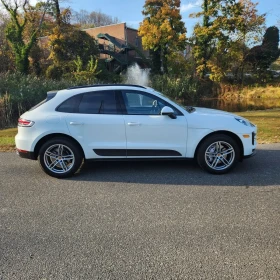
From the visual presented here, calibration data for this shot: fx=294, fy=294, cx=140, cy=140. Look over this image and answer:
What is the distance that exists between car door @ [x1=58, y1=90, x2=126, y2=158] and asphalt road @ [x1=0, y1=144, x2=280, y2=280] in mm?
538

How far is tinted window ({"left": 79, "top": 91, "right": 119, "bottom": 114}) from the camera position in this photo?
5.54 m

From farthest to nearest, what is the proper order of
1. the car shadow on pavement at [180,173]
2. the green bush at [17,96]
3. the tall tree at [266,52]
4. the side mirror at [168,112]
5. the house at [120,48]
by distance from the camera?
1. the house at [120,48]
2. the tall tree at [266,52]
3. the green bush at [17,96]
4. the side mirror at [168,112]
5. the car shadow on pavement at [180,173]

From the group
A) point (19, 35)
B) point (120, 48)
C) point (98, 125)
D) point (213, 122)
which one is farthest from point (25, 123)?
point (120, 48)

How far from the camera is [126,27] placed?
162ft

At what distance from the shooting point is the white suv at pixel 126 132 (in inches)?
214

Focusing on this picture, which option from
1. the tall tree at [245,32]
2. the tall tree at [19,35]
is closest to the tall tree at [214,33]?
the tall tree at [245,32]

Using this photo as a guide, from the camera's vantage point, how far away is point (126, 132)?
5.45 meters

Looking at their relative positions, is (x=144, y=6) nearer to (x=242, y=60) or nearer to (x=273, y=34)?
(x=242, y=60)

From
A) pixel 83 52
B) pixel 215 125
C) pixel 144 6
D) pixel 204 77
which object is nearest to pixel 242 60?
pixel 204 77

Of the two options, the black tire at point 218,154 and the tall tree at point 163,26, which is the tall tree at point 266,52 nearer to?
the tall tree at point 163,26

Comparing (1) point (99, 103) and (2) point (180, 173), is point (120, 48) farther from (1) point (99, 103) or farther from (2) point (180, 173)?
(2) point (180, 173)

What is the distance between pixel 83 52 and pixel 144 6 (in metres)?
9.79

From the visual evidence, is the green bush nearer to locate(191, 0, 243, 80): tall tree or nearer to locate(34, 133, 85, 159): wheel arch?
locate(34, 133, 85, 159): wheel arch

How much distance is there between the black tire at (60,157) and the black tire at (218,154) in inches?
90.9
